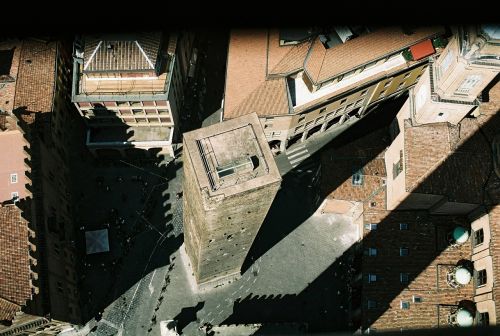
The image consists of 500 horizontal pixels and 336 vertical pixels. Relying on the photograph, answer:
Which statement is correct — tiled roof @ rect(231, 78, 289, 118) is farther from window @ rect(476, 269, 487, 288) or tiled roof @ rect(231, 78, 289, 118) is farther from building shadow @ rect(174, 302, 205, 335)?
window @ rect(476, 269, 487, 288)

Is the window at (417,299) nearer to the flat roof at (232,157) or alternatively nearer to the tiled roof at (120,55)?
the flat roof at (232,157)

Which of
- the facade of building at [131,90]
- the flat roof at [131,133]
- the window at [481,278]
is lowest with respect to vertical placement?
the window at [481,278]

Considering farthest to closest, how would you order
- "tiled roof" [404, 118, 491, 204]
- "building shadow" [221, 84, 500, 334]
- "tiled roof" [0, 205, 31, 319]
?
"building shadow" [221, 84, 500, 334], "tiled roof" [404, 118, 491, 204], "tiled roof" [0, 205, 31, 319]

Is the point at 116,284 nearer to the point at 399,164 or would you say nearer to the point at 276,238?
the point at 276,238

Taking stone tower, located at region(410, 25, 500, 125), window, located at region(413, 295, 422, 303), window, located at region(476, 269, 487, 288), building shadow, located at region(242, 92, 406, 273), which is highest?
stone tower, located at region(410, 25, 500, 125)

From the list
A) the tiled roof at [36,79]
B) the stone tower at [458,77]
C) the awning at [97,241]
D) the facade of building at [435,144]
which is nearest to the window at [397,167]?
the facade of building at [435,144]

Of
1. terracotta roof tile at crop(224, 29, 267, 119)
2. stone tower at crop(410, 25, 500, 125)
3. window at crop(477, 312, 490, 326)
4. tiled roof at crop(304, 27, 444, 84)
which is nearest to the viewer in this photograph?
stone tower at crop(410, 25, 500, 125)

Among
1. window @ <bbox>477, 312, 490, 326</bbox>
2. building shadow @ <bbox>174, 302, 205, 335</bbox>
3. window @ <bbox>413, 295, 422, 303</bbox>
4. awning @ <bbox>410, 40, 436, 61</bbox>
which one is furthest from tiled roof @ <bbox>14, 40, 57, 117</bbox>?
window @ <bbox>477, 312, 490, 326</bbox>

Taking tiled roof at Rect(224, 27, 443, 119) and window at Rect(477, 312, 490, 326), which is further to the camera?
tiled roof at Rect(224, 27, 443, 119)
